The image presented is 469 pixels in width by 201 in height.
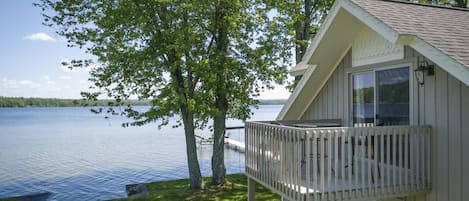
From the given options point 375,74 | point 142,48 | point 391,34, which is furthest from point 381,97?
point 142,48

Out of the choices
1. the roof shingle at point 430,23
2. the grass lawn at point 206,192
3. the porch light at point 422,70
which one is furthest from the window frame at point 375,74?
the grass lawn at point 206,192

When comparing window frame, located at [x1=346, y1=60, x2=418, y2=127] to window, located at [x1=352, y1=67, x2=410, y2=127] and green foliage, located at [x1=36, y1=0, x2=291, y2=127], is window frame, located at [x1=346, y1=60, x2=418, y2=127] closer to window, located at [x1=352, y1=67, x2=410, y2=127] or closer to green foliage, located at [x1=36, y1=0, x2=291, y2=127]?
window, located at [x1=352, y1=67, x2=410, y2=127]

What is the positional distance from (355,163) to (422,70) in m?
2.02

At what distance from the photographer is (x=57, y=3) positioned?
12102mm

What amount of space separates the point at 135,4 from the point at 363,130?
933 centimetres

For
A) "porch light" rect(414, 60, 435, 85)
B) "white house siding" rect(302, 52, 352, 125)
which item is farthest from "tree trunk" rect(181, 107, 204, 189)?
"porch light" rect(414, 60, 435, 85)

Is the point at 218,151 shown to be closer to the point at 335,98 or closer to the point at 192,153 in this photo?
the point at 192,153

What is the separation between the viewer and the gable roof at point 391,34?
4469 mm

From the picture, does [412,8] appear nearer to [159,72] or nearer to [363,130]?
[363,130]

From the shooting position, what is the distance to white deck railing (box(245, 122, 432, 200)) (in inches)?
192

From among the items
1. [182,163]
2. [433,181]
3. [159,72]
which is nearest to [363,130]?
[433,181]

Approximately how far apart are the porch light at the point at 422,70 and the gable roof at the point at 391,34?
22.7 inches

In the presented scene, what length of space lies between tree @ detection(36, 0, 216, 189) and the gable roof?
458 centimetres

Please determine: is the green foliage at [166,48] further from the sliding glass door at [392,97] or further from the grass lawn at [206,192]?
the sliding glass door at [392,97]
